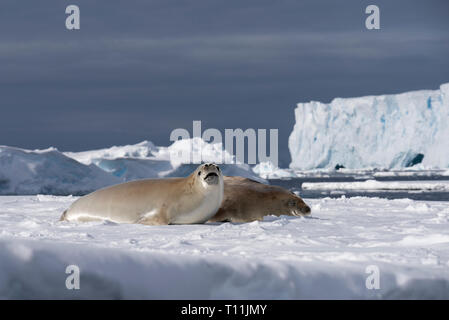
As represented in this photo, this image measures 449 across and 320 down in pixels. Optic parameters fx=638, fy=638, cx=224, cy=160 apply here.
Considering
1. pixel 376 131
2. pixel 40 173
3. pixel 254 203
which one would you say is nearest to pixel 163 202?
pixel 254 203

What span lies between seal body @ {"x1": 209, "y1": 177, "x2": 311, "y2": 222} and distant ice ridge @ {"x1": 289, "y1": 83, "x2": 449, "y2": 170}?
42.5 m

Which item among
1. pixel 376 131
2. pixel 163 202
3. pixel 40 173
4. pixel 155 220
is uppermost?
pixel 376 131

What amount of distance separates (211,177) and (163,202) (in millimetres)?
471

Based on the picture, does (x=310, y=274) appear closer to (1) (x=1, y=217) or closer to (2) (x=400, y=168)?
(1) (x=1, y=217)

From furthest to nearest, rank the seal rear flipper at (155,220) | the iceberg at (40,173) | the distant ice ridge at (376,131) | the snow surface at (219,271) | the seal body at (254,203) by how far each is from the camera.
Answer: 1. the distant ice ridge at (376,131)
2. the iceberg at (40,173)
3. the seal body at (254,203)
4. the seal rear flipper at (155,220)
5. the snow surface at (219,271)

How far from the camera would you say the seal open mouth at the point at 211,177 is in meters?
5.17

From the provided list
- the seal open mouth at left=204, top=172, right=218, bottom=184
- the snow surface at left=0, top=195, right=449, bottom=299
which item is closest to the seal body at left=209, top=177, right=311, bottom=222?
the seal open mouth at left=204, top=172, right=218, bottom=184

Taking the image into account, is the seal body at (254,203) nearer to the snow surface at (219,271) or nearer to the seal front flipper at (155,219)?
the seal front flipper at (155,219)

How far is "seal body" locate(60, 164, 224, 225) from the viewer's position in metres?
5.23

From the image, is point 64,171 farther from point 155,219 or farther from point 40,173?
point 155,219

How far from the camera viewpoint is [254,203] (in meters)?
5.79

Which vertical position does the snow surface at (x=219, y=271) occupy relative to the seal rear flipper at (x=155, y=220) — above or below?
above

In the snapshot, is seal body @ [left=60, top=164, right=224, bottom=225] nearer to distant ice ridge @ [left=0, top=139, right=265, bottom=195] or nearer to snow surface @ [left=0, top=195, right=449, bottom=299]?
snow surface @ [left=0, top=195, right=449, bottom=299]

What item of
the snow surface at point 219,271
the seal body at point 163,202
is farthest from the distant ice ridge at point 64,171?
the snow surface at point 219,271
